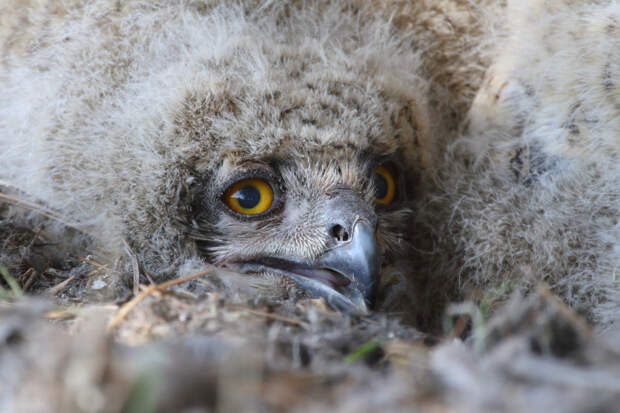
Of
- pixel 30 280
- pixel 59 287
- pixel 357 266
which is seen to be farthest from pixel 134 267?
pixel 357 266

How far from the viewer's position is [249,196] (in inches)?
117

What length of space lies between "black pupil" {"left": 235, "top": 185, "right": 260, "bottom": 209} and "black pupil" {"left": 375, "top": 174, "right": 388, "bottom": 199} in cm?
63

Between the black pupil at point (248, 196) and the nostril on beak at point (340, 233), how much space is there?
0.42 meters

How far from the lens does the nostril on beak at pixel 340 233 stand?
276cm

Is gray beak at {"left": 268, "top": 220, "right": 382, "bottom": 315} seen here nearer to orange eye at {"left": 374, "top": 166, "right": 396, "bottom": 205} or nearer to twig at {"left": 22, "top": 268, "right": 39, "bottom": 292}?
→ orange eye at {"left": 374, "top": 166, "right": 396, "bottom": 205}

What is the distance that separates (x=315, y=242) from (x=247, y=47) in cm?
102

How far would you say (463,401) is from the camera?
1.42 meters

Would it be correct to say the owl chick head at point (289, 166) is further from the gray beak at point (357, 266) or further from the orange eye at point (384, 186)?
the orange eye at point (384, 186)

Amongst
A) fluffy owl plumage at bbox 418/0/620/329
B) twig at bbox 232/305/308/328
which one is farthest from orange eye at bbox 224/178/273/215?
fluffy owl plumage at bbox 418/0/620/329

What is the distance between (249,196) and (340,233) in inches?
19.2

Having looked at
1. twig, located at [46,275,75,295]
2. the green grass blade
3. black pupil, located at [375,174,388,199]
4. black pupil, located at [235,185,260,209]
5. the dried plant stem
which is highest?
black pupil, located at [375,174,388,199]

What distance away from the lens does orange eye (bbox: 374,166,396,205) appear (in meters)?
3.24

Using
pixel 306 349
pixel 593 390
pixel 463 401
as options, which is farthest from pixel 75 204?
pixel 593 390

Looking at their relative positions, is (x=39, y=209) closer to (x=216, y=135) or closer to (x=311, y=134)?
(x=216, y=135)
